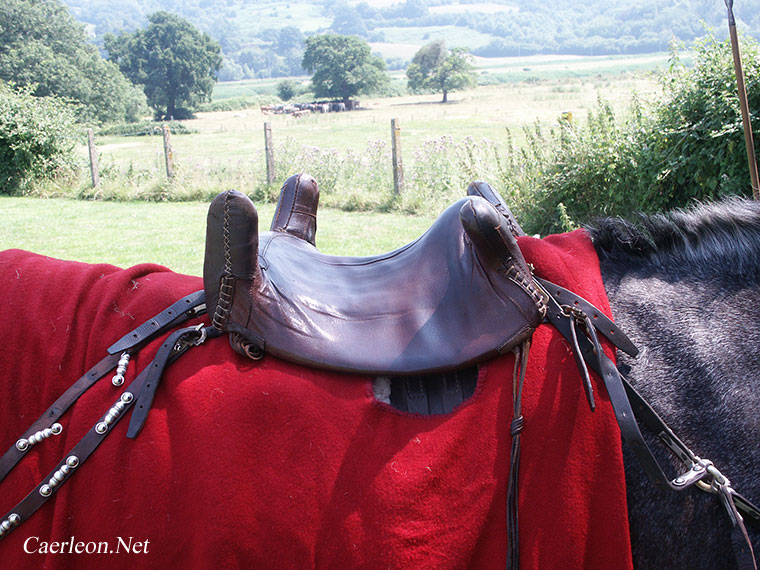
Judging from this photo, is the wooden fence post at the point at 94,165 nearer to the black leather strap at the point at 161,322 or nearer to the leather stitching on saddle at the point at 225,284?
the black leather strap at the point at 161,322

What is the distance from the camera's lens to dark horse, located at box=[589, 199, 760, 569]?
1312mm

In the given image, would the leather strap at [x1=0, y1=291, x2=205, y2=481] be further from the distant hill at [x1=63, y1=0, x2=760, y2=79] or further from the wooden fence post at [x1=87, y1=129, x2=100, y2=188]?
the distant hill at [x1=63, y1=0, x2=760, y2=79]

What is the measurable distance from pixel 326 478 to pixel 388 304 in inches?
16.4

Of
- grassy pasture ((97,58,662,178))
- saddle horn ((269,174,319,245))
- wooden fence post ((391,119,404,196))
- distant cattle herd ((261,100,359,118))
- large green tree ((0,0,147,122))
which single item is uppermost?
large green tree ((0,0,147,122))

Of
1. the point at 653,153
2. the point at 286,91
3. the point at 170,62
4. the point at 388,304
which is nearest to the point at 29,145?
the point at 653,153

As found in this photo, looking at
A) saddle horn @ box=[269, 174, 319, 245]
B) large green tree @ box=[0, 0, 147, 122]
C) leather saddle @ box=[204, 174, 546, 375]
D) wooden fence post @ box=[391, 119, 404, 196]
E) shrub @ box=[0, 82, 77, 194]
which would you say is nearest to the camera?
leather saddle @ box=[204, 174, 546, 375]

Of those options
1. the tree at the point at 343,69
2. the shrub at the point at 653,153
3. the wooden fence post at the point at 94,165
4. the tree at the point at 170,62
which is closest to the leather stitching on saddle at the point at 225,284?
the shrub at the point at 653,153

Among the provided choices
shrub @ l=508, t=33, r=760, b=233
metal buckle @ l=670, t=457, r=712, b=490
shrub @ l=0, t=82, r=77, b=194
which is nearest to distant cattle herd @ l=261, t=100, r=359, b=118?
shrub @ l=0, t=82, r=77, b=194

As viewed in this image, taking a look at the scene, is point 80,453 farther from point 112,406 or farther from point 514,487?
point 514,487

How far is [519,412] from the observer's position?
1.30 metres

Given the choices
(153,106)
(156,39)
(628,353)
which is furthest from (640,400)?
(156,39)

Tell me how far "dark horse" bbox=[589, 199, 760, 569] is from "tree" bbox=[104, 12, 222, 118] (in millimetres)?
63744

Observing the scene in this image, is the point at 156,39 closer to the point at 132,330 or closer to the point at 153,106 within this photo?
the point at 153,106

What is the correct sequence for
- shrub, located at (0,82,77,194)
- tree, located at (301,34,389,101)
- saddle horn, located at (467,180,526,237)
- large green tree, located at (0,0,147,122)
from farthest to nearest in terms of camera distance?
1. tree, located at (301,34,389,101)
2. large green tree, located at (0,0,147,122)
3. shrub, located at (0,82,77,194)
4. saddle horn, located at (467,180,526,237)
